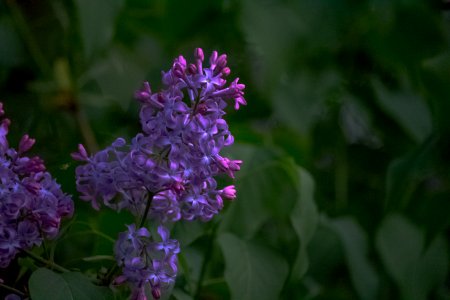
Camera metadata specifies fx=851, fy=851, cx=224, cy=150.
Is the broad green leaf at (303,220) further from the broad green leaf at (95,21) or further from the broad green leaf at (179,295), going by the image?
the broad green leaf at (95,21)

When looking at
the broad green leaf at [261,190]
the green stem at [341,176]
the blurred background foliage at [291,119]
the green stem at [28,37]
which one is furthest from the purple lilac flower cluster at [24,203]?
the green stem at [341,176]

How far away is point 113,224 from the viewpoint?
0.66 meters

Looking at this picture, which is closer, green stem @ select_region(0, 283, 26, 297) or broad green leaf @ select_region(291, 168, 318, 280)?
green stem @ select_region(0, 283, 26, 297)

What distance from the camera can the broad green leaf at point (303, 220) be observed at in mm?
755

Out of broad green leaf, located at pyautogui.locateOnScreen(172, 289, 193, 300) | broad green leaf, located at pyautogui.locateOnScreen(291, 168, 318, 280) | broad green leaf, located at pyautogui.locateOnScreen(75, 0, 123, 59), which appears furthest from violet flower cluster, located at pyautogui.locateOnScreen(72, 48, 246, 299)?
broad green leaf, located at pyautogui.locateOnScreen(75, 0, 123, 59)

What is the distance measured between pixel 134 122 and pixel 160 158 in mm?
685

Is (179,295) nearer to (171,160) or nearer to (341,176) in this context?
(171,160)

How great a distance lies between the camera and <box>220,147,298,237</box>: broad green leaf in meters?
0.79

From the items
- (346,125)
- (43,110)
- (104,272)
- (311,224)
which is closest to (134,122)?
(43,110)

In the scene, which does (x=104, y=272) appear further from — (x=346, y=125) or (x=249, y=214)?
(x=346, y=125)

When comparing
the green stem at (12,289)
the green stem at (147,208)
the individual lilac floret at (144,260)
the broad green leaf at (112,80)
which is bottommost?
the broad green leaf at (112,80)

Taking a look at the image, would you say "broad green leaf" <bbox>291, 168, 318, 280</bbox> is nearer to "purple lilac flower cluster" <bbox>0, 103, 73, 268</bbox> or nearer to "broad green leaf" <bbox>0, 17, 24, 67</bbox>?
"purple lilac flower cluster" <bbox>0, 103, 73, 268</bbox>

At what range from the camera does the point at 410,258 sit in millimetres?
997

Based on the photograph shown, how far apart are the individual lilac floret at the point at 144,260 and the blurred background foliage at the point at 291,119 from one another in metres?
0.13
